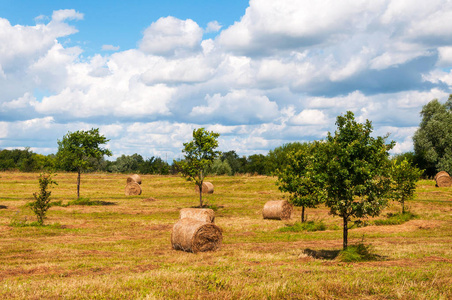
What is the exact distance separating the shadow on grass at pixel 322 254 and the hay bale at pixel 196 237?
16.1 feet

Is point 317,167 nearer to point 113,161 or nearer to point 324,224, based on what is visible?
point 324,224

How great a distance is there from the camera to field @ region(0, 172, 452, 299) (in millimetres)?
10844

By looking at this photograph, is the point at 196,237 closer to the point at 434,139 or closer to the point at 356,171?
the point at 356,171

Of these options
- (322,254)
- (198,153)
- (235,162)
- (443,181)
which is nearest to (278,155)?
(235,162)

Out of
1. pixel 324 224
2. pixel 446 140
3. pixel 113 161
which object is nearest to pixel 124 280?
pixel 324 224

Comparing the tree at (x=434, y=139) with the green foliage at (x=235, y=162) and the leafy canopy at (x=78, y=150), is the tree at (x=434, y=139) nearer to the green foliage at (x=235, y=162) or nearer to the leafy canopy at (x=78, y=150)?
the leafy canopy at (x=78, y=150)

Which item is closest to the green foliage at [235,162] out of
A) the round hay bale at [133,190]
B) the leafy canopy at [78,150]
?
the round hay bale at [133,190]

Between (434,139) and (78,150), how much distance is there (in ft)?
208

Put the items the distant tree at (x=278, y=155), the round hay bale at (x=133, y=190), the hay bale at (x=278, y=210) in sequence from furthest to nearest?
the distant tree at (x=278, y=155)
the round hay bale at (x=133, y=190)
the hay bale at (x=278, y=210)

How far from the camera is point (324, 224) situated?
3256 cm

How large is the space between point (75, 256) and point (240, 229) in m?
14.0

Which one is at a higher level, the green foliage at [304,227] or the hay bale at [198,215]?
the hay bale at [198,215]

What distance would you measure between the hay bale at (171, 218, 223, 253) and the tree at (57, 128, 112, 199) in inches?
1191

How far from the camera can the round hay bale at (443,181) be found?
58.0 m
